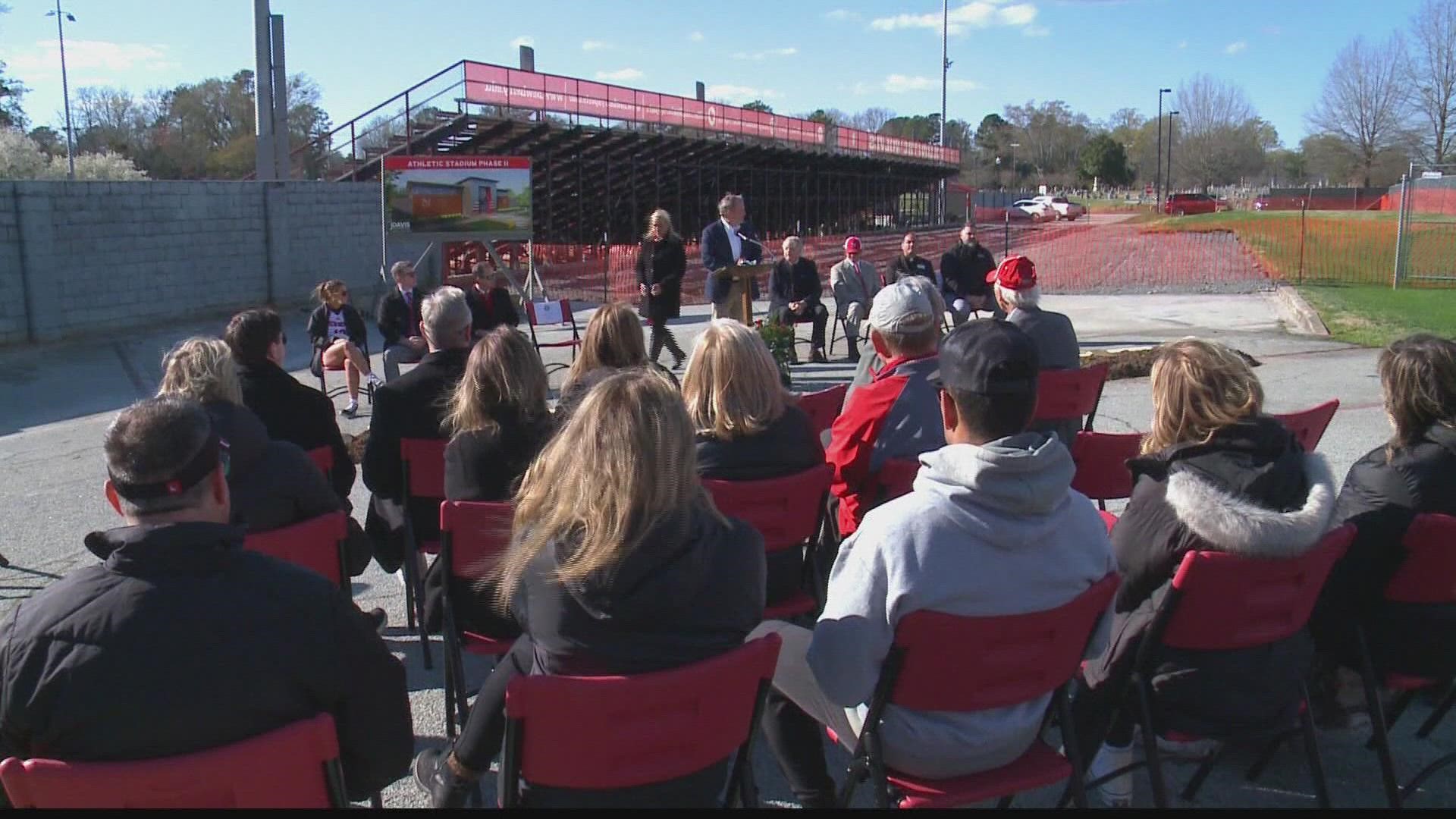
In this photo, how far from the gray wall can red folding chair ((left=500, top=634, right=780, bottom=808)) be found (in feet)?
46.6

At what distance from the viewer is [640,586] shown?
2.42 meters

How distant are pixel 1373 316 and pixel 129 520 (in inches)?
657

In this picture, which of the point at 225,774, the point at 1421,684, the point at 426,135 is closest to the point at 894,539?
the point at 225,774

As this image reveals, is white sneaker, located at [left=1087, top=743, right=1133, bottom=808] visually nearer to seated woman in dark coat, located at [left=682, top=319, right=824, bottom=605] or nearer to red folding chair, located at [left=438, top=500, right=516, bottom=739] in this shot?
seated woman in dark coat, located at [left=682, top=319, right=824, bottom=605]

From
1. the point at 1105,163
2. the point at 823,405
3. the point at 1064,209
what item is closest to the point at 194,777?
the point at 823,405

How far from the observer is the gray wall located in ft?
46.1

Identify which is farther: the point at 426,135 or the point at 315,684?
the point at 426,135

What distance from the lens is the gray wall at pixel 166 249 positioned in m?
14.1

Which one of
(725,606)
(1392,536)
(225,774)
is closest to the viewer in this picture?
(225,774)

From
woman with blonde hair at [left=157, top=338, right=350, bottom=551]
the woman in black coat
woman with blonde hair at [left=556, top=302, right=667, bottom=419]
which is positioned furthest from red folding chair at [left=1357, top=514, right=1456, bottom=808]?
the woman in black coat

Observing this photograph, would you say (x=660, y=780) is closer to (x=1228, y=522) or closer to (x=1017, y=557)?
(x=1017, y=557)

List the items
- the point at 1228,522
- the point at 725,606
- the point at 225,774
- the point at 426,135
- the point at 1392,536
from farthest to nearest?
the point at 426,135, the point at 1392,536, the point at 1228,522, the point at 725,606, the point at 225,774

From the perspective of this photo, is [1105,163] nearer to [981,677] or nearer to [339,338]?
[339,338]

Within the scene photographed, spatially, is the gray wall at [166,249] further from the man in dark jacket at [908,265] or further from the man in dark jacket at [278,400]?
the man in dark jacket at [278,400]
